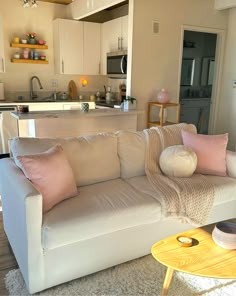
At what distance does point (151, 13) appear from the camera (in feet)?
14.0

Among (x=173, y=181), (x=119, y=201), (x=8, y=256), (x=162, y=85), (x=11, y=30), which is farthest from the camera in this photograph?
(x=11, y=30)

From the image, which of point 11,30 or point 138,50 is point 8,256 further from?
point 11,30

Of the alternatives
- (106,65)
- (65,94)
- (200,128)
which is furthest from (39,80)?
(200,128)

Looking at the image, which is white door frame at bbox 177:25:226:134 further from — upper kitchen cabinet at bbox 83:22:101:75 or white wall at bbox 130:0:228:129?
upper kitchen cabinet at bbox 83:22:101:75

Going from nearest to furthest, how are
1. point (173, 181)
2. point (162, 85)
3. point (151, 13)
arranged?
point (173, 181) < point (151, 13) < point (162, 85)

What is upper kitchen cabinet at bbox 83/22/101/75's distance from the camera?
561 centimetres

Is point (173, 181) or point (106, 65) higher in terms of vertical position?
point (106, 65)

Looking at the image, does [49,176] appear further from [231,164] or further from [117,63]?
[117,63]

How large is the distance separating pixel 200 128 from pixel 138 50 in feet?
7.00

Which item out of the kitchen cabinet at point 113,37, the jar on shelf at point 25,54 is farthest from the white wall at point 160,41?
the jar on shelf at point 25,54

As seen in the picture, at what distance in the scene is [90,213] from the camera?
6.25ft

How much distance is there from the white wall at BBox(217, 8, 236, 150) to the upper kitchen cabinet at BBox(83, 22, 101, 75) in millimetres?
2398

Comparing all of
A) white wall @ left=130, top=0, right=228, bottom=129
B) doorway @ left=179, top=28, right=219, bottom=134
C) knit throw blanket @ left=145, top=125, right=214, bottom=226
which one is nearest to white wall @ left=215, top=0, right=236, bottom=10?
white wall @ left=130, top=0, right=228, bottom=129

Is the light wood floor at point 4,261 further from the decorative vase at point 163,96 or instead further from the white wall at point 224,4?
the white wall at point 224,4
